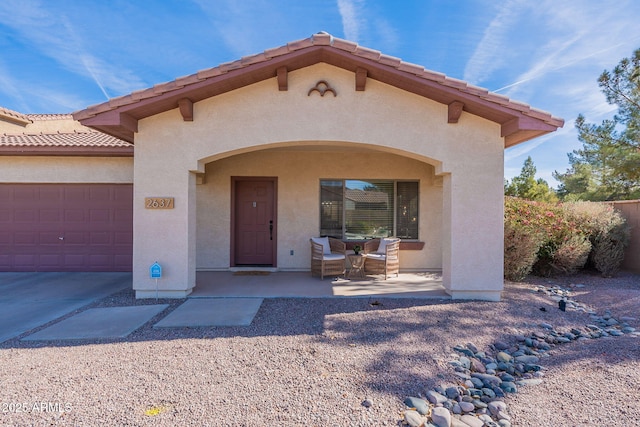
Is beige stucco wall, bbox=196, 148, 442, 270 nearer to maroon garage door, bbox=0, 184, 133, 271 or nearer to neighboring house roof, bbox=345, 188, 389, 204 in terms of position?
neighboring house roof, bbox=345, 188, 389, 204

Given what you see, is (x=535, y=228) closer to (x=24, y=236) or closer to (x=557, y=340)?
(x=557, y=340)

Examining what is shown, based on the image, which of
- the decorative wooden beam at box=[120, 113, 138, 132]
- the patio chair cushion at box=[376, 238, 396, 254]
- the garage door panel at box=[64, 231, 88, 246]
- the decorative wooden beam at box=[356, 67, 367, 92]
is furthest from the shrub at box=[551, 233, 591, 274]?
the garage door panel at box=[64, 231, 88, 246]

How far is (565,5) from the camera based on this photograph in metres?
8.09

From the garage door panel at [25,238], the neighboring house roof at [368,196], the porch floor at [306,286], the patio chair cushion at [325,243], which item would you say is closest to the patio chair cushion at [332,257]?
the patio chair cushion at [325,243]

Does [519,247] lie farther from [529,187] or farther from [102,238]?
[529,187]

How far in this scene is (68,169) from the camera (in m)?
8.84

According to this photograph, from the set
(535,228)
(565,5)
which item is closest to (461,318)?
(535,228)

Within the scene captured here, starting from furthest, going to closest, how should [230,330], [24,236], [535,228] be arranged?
[24,236] < [535,228] < [230,330]

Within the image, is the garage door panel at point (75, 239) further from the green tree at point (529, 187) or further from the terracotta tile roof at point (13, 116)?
the green tree at point (529, 187)

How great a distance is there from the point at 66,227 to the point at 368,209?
28.0 ft

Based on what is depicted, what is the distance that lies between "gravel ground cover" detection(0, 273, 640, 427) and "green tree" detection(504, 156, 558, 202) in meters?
19.3

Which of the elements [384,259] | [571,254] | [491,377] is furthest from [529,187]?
[491,377]

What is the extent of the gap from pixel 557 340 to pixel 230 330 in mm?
4722

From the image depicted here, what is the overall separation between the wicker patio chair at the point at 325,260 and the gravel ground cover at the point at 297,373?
257 cm
